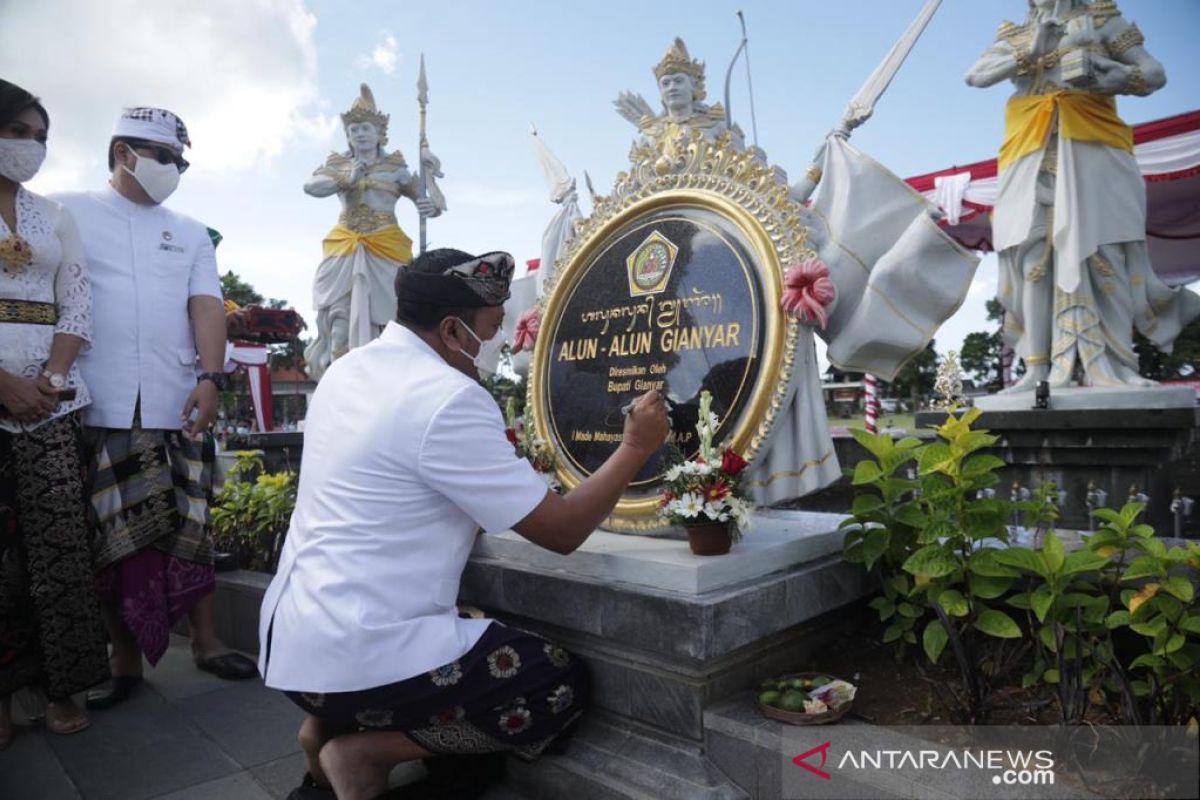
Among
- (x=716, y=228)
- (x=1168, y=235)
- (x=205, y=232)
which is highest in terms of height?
(x=1168, y=235)

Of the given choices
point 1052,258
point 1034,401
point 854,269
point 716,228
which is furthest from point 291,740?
point 1052,258

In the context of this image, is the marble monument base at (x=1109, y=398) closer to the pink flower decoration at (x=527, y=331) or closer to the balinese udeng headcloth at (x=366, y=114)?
the pink flower decoration at (x=527, y=331)

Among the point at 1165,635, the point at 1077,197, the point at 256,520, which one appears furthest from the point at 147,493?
the point at 1077,197

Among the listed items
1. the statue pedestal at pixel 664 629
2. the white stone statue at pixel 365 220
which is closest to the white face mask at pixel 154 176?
the statue pedestal at pixel 664 629

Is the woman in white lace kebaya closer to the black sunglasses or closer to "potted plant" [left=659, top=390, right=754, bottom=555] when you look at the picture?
the black sunglasses

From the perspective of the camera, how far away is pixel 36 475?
2.74 m

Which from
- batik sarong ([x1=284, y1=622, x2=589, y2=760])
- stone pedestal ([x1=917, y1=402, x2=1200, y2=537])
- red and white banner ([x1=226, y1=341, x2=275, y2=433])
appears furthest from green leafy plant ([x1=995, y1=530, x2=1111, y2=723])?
red and white banner ([x1=226, y1=341, x2=275, y2=433])

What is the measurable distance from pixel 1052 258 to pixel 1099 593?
13.8 ft

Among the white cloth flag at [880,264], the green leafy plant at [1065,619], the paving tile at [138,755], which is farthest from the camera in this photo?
the white cloth flag at [880,264]

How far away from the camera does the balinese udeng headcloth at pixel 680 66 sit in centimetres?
312

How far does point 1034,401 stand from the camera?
5.10 metres

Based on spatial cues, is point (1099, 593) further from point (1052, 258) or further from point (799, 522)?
point (1052, 258)

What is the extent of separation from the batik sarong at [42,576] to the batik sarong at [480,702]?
1457 mm

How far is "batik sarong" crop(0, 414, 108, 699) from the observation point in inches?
106
